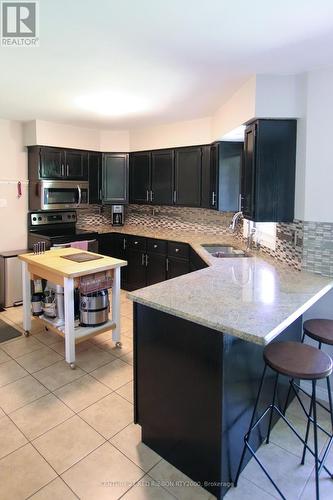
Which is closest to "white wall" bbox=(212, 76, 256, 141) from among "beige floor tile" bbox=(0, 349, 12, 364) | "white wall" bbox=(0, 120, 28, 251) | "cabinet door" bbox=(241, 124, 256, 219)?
"cabinet door" bbox=(241, 124, 256, 219)

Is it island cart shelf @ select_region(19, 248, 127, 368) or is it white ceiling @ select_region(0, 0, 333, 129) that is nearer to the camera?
white ceiling @ select_region(0, 0, 333, 129)

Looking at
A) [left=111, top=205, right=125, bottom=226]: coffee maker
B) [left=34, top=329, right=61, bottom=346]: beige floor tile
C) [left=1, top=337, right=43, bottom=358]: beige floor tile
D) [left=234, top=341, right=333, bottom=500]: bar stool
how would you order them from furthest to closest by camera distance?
[left=111, top=205, right=125, bottom=226]: coffee maker → [left=34, top=329, right=61, bottom=346]: beige floor tile → [left=1, top=337, right=43, bottom=358]: beige floor tile → [left=234, top=341, right=333, bottom=500]: bar stool

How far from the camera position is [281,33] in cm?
188

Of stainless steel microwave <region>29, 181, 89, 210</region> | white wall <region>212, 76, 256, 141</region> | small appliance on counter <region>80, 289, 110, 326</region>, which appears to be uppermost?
white wall <region>212, 76, 256, 141</region>

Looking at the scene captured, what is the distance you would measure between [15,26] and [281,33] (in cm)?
154

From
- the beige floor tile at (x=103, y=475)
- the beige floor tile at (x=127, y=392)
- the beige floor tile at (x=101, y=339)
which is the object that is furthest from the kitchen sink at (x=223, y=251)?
the beige floor tile at (x=103, y=475)

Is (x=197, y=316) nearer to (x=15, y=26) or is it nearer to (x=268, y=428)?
(x=268, y=428)

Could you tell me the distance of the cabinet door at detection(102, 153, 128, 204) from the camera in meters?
5.06

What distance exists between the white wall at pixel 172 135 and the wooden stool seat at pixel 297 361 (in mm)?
3034

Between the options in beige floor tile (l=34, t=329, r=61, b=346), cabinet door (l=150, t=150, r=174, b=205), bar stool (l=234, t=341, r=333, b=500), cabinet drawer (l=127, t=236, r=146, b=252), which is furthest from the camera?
cabinet drawer (l=127, t=236, r=146, b=252)

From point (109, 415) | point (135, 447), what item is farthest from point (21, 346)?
point (135, 447)

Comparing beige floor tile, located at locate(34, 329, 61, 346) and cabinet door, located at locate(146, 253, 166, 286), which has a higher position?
cabinet door, located at locate(146, 253, 166, 286)

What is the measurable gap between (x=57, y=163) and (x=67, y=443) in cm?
359

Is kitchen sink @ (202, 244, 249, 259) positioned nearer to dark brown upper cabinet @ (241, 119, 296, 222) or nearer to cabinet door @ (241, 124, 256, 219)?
cabinet door @ (241, 124, 256, 219)
